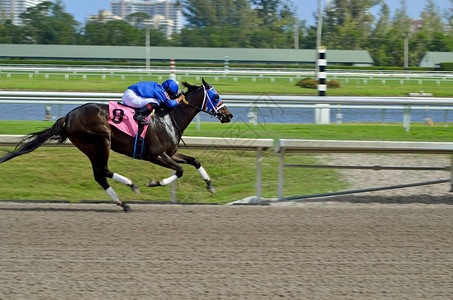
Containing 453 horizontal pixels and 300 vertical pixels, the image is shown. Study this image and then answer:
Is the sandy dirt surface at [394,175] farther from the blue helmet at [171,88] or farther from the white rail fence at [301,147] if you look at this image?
the blue helmet at [171,88]

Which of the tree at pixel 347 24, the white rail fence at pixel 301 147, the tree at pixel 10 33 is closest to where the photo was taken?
the white rail fence at pixel 301 147

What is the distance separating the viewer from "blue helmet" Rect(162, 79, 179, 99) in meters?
5.61

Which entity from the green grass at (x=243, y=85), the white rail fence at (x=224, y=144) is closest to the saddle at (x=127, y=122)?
the white rail fence at (x=224, y=144)

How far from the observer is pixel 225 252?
3934 millimetres

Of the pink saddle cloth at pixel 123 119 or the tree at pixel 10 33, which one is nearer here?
the pink saddle cloth at pixel 123 119

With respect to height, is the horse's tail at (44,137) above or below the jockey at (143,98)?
below

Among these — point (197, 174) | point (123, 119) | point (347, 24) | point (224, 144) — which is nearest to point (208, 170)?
A: point (197, 174)

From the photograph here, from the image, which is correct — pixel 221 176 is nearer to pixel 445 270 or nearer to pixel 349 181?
pixel 349 181

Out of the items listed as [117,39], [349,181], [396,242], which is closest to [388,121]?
[349,181]

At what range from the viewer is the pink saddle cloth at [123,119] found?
5.29 metres

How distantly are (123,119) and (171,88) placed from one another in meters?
0.57

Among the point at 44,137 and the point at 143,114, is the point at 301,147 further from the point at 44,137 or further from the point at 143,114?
the point at 44,137

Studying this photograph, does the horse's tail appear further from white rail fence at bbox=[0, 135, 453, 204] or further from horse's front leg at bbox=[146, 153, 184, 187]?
horse's front leg at bbox=[146, 153, 184, 187]

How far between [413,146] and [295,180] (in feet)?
3.75
